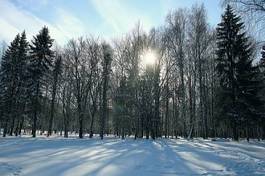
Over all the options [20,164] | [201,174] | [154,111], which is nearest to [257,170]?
[201,174]

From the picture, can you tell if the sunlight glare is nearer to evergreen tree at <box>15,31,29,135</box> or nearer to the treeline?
the treeline

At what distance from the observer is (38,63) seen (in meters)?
36.6

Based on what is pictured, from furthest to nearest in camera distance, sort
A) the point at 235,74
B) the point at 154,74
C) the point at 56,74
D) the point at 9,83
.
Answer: the point at 56,74 → the point at 9,83 → the point at 154,74 → the point at 235,74

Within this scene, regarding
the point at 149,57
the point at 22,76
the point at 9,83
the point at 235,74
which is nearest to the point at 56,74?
the point at 22,76

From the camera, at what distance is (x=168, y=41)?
35.0 m

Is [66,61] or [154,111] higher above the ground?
[66,61]

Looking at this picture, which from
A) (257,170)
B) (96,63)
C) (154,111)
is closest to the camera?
(257,170)

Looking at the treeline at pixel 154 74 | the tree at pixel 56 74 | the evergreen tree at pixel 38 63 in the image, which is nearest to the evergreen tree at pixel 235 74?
the treeline at pixel 154 74

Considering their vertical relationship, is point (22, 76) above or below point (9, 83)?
above

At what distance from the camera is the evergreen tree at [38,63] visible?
35969mm

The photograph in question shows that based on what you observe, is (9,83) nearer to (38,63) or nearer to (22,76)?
(22,76)

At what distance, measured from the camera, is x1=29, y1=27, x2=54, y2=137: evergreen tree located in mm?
35969

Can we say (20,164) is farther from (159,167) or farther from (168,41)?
(168,41)

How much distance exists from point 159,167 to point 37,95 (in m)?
28.9
